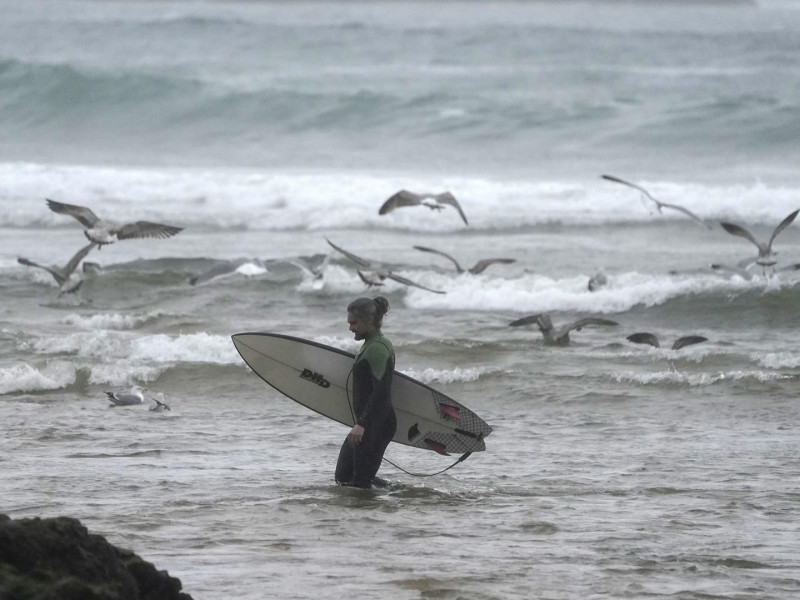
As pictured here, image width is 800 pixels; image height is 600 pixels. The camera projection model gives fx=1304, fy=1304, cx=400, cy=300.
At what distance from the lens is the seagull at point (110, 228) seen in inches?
507

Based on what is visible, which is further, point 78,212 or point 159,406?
point 78,212

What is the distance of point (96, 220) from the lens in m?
13.5

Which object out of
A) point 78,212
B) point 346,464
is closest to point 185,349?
point 78,212

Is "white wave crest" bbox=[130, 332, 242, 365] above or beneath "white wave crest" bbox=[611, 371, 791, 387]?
above

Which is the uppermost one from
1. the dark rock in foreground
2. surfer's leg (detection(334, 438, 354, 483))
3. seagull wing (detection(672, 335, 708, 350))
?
the dark rock in foreground

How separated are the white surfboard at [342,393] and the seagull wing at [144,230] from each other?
4.66 metres

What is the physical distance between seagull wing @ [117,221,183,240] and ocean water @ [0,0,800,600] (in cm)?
101

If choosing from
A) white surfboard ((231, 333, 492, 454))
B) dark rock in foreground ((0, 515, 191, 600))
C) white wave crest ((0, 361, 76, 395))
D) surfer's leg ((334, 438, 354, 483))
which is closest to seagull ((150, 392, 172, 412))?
white wave crest ((0, 361, 76, 395))

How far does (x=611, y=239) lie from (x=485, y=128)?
43.1 ft

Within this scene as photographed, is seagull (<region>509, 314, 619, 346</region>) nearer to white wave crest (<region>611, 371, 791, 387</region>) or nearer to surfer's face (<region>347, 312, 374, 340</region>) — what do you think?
white wave crest (<region>611, 371, 791, 387</region>)

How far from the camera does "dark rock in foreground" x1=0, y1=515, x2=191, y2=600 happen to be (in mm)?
4164

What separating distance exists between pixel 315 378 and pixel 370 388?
2.97 ft

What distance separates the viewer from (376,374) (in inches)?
288

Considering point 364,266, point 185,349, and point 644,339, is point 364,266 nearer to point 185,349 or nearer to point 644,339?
point 185,349
